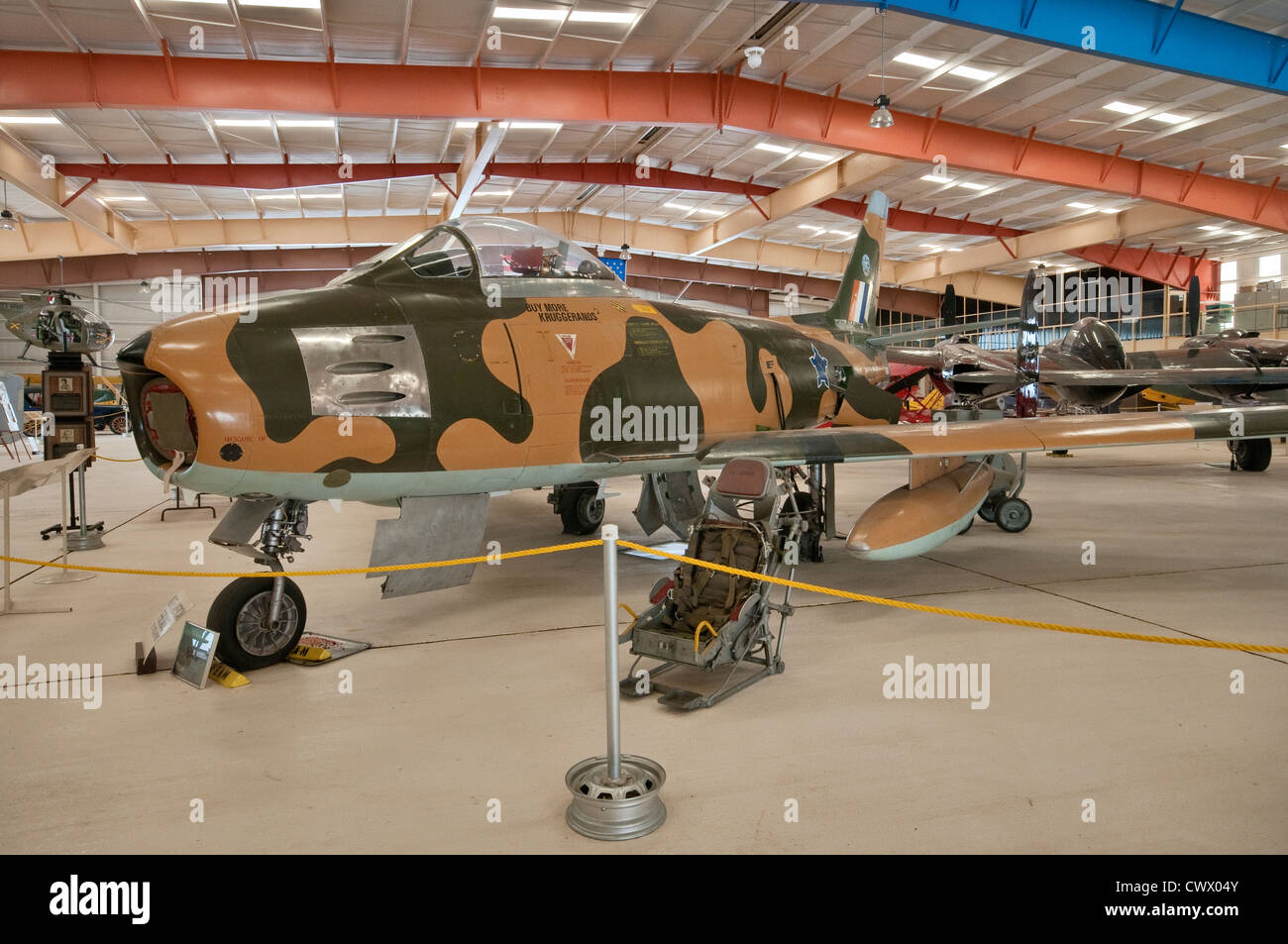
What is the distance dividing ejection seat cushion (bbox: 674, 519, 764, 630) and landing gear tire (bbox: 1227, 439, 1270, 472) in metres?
14.7

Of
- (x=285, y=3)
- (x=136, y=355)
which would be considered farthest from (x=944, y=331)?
(x=285, y=3)

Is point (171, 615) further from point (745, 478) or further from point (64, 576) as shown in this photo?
point (64, 576)

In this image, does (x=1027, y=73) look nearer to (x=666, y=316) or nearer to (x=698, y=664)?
(x=666, y=316)

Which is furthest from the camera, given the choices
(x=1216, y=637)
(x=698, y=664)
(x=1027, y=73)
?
(x=1027, y=73)

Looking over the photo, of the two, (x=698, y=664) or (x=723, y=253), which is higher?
(x=723, y=253)

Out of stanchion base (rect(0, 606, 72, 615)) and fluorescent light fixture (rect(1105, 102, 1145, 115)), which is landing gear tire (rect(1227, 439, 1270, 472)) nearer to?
fluorescent light fixture (rect(1105, 102, 1145, 115))

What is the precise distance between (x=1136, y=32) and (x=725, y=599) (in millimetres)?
10724

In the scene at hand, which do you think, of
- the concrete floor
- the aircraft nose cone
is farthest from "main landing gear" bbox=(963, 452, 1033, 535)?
the aircraft nose cone

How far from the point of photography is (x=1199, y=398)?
1969 centimetres

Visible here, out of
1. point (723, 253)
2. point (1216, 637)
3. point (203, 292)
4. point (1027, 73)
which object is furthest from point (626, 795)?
point (203, 292)

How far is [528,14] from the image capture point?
11383 millimetres

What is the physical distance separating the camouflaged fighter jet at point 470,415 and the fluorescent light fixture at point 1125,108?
1091 centimetres

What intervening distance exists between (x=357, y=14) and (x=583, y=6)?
121 inches

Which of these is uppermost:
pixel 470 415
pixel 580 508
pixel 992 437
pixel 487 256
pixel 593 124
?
pixel 593 124
